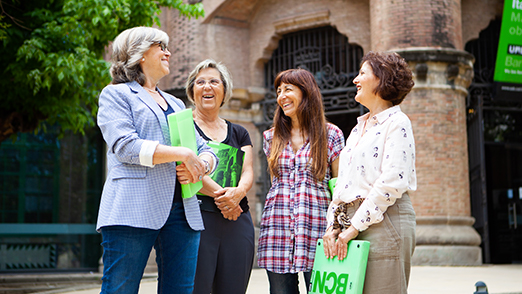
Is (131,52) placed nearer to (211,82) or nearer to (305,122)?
(211,82)

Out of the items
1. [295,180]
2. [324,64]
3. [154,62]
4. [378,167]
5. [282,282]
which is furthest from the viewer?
[324,64]

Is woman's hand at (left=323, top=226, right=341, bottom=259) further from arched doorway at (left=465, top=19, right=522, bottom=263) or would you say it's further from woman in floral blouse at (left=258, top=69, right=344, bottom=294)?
arched doorway at (left=465, top=19, right=522, bottom=263)

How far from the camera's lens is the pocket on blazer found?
2.86 metres

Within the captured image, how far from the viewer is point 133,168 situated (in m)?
2.87

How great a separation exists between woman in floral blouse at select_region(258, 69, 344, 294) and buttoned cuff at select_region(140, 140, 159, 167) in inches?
49.8

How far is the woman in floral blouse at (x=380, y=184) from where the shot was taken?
2.92 meters

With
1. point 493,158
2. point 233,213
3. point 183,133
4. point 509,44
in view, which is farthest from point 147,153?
point 493,158

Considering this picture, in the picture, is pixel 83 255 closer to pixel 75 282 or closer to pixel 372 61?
pixel 75 282

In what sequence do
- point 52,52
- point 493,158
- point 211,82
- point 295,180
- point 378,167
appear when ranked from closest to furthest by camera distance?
point 378,167, point 295,180, point 211,82, point 52,52, point 493,158

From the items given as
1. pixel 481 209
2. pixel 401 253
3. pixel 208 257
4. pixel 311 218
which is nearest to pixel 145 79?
pixel 208 257

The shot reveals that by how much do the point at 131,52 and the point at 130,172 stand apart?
679 mm

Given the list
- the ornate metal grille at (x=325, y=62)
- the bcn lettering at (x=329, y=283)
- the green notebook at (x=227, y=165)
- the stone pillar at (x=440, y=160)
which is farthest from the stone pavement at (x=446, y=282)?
the ornate metal grille at (x=325, y=62)

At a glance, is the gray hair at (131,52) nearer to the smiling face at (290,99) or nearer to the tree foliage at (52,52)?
the smiling face at (290,99)

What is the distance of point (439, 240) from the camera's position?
10.6m
